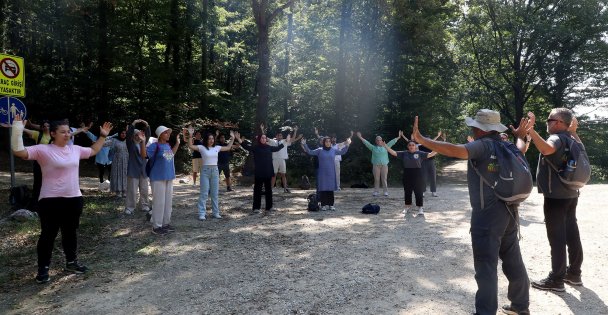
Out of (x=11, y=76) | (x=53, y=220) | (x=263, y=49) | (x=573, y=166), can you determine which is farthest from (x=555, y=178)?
(x=263, y=49)

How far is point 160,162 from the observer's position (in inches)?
308

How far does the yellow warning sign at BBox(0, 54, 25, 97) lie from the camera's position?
873 centimetres

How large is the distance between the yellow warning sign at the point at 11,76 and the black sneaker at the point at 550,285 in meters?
10.2

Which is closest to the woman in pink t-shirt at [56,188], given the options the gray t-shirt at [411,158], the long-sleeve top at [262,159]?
the long-sleeve top at [262,159]

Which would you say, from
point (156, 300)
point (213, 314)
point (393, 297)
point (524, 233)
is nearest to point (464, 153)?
point (393, 297)

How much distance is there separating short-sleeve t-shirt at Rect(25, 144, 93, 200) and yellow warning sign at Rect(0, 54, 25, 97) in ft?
15.3

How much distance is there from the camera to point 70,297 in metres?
4.99

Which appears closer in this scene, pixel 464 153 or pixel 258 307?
pixel 464 153

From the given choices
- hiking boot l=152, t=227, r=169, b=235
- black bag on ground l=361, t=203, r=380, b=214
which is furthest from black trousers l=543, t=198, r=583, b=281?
hiking boot l=152, t=227, r=169, b=235

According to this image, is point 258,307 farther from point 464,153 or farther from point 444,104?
point 444,104

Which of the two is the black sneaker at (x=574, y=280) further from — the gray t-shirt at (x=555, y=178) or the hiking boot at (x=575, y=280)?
the gray t-shirt at (x=555, y=178)

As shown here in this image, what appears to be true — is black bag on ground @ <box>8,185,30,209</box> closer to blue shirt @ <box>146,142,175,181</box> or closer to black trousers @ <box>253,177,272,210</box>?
blue shirt @ <box>146,142,175,181</box>

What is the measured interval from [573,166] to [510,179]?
1359 mm

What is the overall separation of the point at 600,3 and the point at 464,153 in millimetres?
25520
